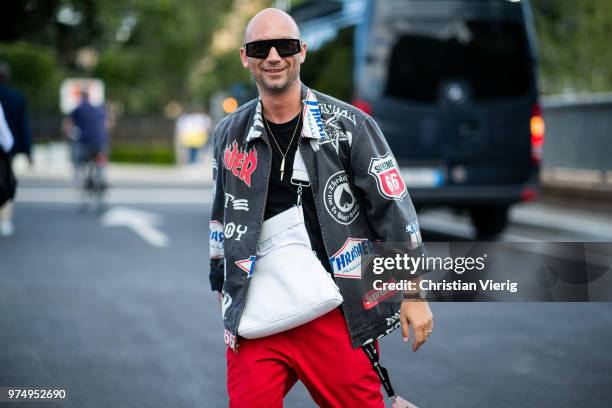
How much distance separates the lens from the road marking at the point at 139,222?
1229 cm

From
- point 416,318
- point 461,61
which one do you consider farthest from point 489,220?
point 416,318

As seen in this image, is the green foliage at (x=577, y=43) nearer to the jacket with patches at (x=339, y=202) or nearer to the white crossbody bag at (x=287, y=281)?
the jacket with patches at (x=339, y=202)

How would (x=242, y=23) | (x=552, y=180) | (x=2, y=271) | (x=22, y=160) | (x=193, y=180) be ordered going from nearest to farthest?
1. (x=2, y=271)
2. (x=552, y=180)
3. (x=193, y=180)
4. (x=22, y=160)
5. (x=242, y=23)

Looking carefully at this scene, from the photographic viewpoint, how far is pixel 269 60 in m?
3.08

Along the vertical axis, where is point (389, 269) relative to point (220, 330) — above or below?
above

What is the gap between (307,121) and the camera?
304 cm

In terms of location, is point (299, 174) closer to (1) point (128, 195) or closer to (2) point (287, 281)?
(2) point (287, 281)

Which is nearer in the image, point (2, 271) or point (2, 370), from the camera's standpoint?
point (2, 370)

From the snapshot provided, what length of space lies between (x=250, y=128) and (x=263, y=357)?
71 centimetres

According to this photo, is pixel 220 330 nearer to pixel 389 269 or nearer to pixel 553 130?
pixel 389 269

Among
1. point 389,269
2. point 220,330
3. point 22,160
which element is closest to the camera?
point 389,269

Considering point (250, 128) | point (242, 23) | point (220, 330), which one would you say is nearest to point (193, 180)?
point (220, 330)

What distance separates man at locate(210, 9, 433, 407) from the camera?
9.91ft

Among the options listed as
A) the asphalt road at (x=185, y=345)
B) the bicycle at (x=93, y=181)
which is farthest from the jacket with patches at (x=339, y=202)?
the bicycle at (x=93, y=181)
